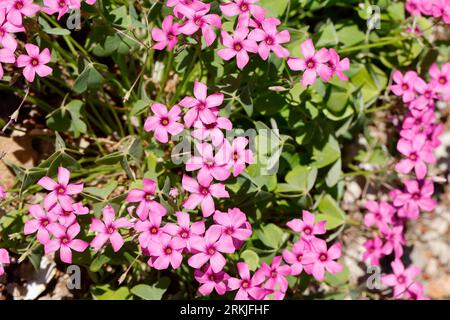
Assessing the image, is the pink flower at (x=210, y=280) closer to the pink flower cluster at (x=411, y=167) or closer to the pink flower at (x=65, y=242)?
the pink flower at (x=65, y=242)

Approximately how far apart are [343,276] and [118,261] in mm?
1220

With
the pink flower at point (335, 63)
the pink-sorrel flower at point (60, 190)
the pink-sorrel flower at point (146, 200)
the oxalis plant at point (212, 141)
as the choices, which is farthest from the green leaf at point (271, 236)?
the pink-sorrel flower at point (60, 190)

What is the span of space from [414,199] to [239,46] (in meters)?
1.33

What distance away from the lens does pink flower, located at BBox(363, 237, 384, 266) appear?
9.73ft

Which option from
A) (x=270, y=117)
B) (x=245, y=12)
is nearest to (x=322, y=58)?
(x=245, y=12)

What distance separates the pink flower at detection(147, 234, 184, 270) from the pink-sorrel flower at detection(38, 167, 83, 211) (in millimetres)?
363

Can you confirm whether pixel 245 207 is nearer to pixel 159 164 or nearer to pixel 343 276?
pixel 159 164

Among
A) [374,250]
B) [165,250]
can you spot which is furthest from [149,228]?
[374,250]

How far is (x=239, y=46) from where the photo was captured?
7.46ft

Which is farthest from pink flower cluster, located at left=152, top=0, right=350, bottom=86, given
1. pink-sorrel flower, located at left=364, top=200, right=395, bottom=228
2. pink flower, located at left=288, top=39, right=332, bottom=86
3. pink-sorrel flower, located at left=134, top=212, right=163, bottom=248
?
pink-sorrel flower, located at left=364, top=200, right=395, bottom=228

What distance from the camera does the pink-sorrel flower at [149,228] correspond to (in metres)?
2.15

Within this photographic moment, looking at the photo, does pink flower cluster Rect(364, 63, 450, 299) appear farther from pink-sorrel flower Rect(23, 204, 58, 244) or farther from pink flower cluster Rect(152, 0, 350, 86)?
pink-sorrel flower Rect(23, 204, 58, 244)

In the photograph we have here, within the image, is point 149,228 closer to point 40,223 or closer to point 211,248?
point 211,248
